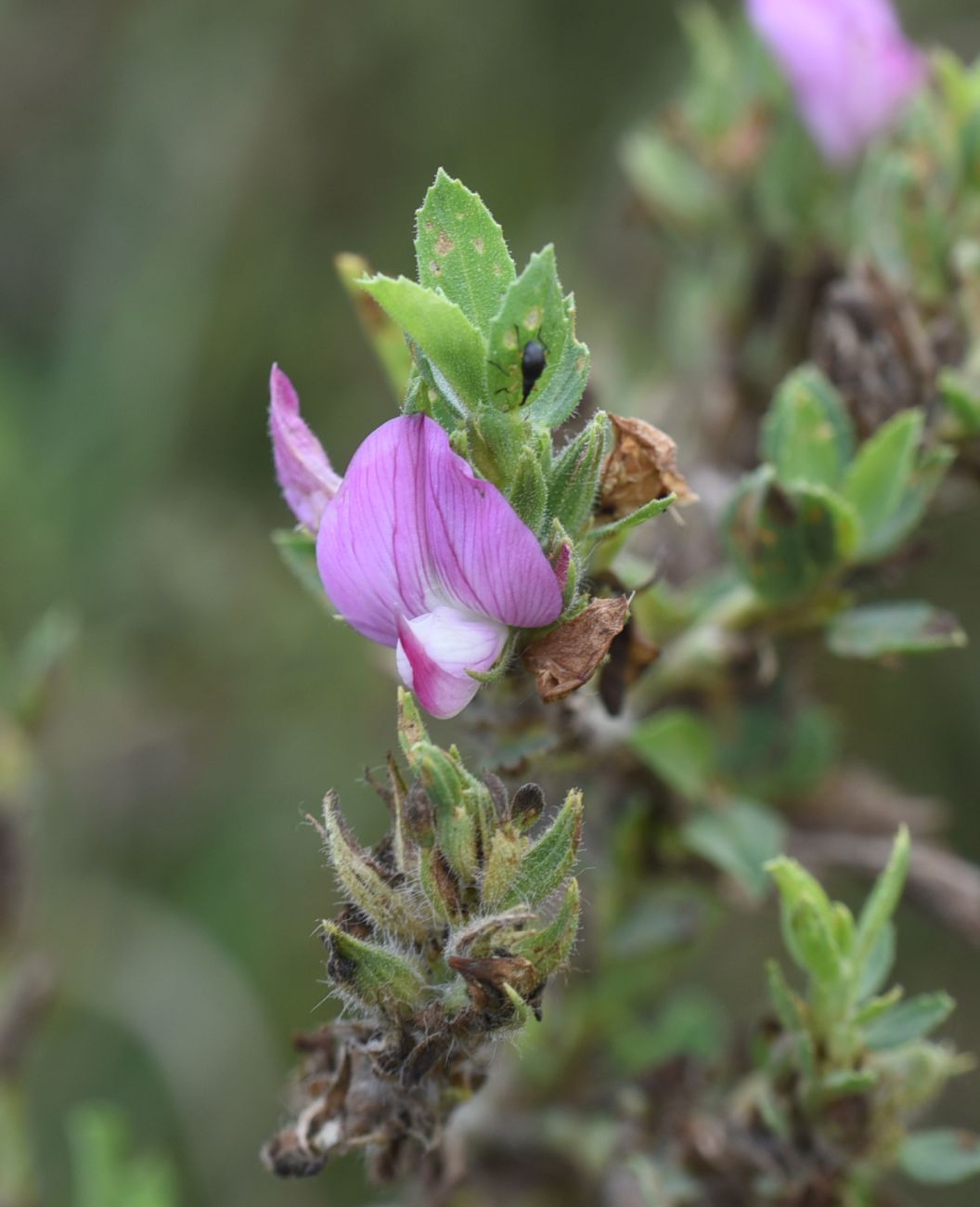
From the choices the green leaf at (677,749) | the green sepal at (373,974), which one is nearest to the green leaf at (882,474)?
the green leaf at (677,749)

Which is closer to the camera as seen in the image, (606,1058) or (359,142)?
(606,1058)

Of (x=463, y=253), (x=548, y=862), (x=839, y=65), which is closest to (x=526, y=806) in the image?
(x=548, y=862)

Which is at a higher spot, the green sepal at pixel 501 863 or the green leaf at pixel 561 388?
the green leaf at pixel 561 388

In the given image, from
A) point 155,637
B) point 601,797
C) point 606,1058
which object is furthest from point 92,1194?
point 155,637

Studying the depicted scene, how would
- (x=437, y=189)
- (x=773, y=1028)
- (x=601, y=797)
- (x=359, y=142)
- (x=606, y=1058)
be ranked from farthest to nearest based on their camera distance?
(x=359, y=142)
(x=606, y=1058)
(x=601, y=797)
(x=773, y=1028)
(x=437, y=189)

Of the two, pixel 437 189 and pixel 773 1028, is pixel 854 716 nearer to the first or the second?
pixel 773 1028

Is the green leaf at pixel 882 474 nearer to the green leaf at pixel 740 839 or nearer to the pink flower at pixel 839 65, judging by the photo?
the green leaf at pixel 740 839
